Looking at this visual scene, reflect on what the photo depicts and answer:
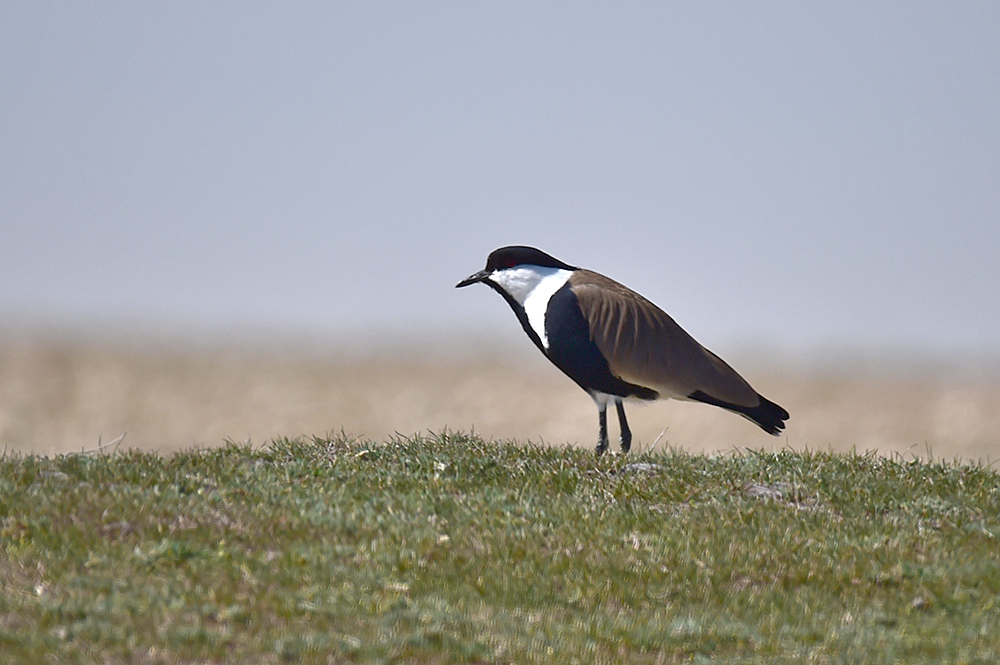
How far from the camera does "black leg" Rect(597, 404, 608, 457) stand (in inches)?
520

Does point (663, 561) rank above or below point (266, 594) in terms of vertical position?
above

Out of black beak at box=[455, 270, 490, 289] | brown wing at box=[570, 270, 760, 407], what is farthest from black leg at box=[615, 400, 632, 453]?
black beak at box=[455, 270, 490, 289]

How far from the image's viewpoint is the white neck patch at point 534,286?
13.4 metres

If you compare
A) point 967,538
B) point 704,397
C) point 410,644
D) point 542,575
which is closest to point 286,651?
point 410,644

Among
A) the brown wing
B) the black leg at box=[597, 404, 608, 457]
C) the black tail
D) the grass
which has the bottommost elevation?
the grass

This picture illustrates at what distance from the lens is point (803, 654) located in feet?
25.2

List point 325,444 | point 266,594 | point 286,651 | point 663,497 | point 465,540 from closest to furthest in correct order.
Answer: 1. point 286,651
2. point 266,594
3. point 465,540
4. point 663,497
5. point 325,444

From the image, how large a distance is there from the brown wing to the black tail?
0.25ft

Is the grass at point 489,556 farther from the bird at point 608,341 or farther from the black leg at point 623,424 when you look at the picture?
the bird at point 608,341

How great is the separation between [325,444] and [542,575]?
4255mm

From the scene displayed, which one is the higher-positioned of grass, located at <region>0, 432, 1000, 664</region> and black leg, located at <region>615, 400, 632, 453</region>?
black leg, located at <region>615, 400, 632, 453</region>

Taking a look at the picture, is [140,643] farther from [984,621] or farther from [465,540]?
[984,621]

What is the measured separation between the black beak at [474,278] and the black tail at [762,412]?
2.79 meters

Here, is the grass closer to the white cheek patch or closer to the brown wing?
the brown wing
